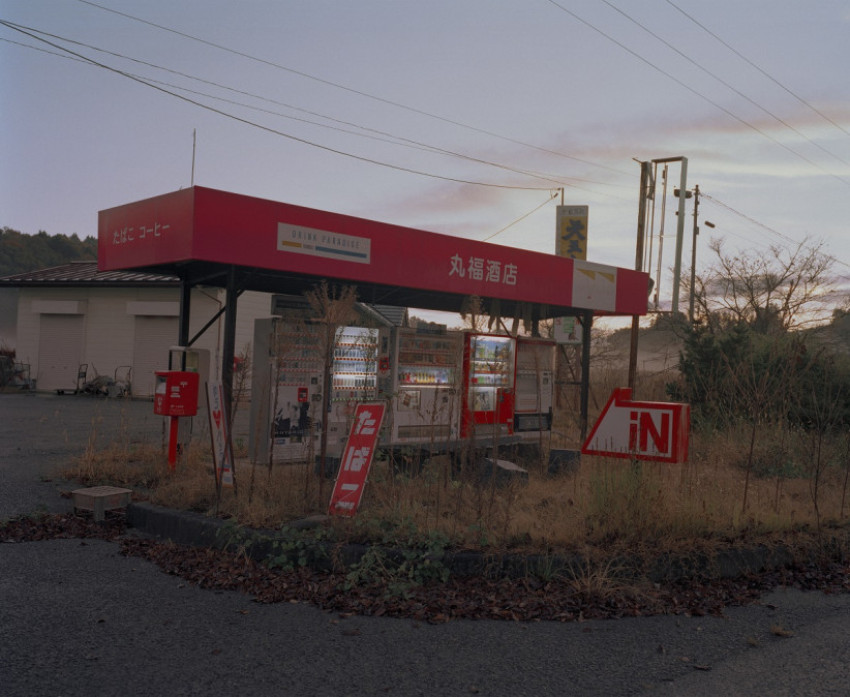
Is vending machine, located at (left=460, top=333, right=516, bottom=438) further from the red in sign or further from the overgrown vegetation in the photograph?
the red in sign

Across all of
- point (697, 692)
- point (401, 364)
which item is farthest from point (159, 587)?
point (401, 364)

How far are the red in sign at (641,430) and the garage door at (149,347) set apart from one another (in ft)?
77.7

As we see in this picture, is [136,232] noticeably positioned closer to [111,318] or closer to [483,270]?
[483,270]

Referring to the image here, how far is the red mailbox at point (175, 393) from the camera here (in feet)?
31.6

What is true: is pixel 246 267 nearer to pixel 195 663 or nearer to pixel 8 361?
pixel 195 663

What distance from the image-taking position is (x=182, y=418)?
10.7 meters

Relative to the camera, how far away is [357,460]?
287 inches

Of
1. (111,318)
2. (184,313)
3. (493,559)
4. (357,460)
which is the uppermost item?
(111,318)

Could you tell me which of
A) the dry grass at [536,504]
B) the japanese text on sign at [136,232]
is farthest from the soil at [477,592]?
the japanese text on sign at [136,232]

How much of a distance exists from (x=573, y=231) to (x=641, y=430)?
1702 centimetres

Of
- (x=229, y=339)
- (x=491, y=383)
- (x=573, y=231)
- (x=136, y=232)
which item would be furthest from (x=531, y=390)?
(x=573, y=231)

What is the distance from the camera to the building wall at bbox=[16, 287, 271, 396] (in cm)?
2794

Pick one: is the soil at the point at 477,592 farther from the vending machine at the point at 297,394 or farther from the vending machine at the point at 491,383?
the vending machine at the point at 491,383

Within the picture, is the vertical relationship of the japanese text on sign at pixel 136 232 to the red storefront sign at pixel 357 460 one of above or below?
above
